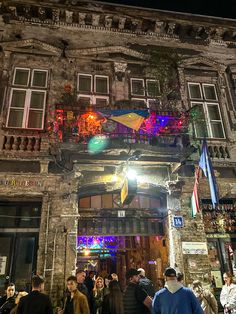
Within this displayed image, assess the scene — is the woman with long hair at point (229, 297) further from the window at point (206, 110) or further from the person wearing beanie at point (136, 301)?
the window at point (206, 110)

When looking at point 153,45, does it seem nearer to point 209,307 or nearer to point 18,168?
point 18,168

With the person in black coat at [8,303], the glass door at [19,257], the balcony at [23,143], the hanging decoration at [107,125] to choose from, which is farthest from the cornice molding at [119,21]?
the person in black coat at [8,303]

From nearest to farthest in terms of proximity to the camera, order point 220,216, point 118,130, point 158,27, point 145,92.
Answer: point 118,130 < point 220,216 < point 145,92 < point 158,27

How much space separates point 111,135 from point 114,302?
4773 mm

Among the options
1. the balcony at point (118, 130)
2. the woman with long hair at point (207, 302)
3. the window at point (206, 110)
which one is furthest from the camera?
the window at point (206, 110)

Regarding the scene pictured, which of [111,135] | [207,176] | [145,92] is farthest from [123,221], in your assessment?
[145,92]

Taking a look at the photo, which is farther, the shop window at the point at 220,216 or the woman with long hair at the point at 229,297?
the shop window at the point at 220,216

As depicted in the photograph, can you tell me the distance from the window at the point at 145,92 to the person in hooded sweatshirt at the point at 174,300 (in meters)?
7.39

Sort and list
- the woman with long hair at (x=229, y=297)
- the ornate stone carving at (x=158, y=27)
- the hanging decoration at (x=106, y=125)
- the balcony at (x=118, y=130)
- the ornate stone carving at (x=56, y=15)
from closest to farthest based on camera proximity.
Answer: the woman with long hair at (x=229, y=297), the balcony at (x=118, y=130), the hanging decoration at (x=106, y=125), the ornate stone carving at (x=56, y=15), the ornate stone carving at (x=158, y=27)

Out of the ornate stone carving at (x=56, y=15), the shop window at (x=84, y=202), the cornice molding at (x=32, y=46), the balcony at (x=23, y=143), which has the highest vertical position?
the ornate stone carving at (x=56, y=15)

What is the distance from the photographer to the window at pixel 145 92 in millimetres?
10797

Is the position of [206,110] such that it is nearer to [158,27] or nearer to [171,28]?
[171,28]

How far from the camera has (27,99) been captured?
10141 millimetres

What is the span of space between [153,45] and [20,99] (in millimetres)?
5783
